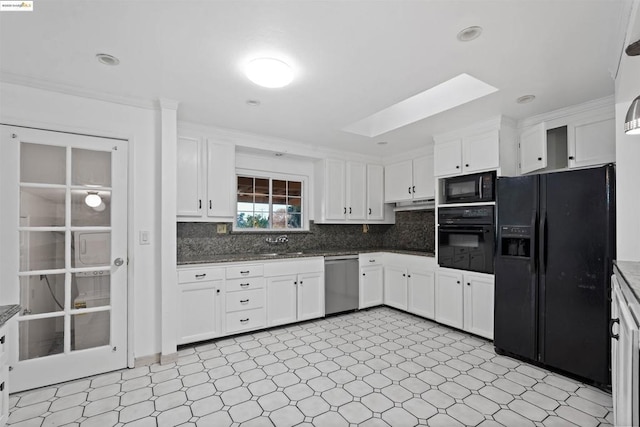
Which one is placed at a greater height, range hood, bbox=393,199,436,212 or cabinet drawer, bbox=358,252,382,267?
range hood, bbox=393,199,436,212

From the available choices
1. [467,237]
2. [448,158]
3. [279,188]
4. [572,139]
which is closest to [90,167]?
[279,188]

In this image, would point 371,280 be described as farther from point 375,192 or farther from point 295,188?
point 295,188

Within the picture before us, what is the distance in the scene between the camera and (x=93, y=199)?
2.66m

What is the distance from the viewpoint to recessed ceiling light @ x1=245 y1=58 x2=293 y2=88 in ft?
6.89

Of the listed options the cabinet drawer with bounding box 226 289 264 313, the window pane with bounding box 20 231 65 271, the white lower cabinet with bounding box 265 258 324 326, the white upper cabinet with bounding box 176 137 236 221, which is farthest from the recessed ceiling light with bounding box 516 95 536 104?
the window pane with bounding box 20 231 65 271

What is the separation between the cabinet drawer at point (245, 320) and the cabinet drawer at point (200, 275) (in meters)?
0.46

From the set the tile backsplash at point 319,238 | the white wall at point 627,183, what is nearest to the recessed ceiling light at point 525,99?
the white wall at point 627,183

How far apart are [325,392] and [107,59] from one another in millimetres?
2832

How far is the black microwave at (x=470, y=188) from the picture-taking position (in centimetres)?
327

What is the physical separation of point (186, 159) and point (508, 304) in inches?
141

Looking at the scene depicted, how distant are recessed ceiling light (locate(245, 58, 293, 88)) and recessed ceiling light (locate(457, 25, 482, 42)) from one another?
1115 millimetres

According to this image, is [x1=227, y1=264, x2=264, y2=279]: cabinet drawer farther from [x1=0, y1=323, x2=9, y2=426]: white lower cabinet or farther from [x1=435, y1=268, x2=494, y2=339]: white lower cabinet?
[x1=435, y1=268, x2=494, y2=339]: white lower cabinet

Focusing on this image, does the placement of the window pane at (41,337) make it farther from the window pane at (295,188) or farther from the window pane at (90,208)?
the window pane at (295,188)

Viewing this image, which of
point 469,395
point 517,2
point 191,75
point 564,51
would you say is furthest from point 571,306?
point 191,75
